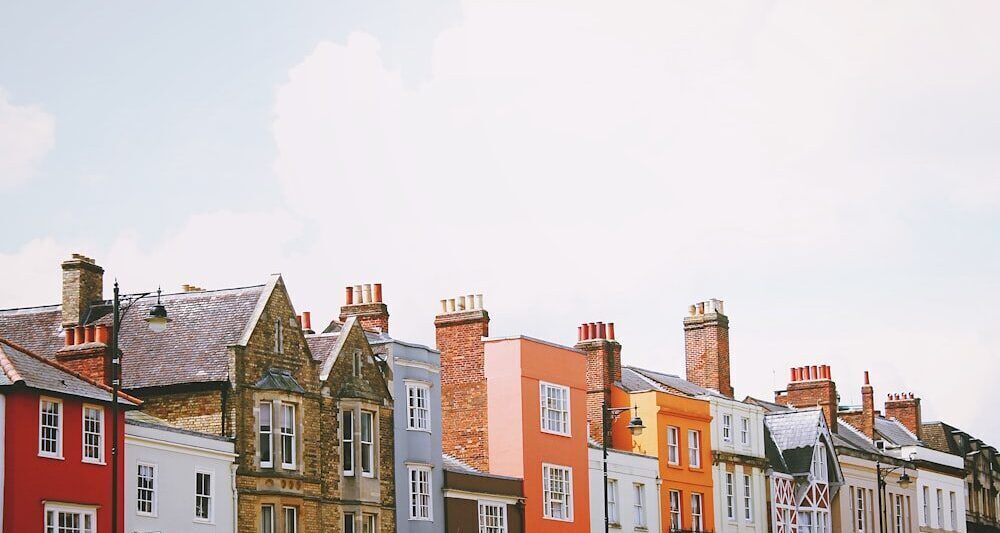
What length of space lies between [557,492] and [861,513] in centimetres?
2756

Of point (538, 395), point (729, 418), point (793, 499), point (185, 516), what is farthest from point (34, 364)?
point (793, 499)

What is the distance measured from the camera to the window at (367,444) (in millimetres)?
58750

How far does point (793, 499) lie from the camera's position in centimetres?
8319

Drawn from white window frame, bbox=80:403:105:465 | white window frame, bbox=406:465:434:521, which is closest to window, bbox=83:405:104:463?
white window frame, bbox=80:403:105:465

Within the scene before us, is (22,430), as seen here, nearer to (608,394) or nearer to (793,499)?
(608,394)

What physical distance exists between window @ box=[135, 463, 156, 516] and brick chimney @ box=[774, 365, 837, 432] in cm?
4878

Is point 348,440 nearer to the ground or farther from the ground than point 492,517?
farther from the ground

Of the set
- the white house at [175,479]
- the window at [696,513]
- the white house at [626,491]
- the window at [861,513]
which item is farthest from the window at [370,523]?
the window at [861,513]

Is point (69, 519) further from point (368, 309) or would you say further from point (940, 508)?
point (940, 508)

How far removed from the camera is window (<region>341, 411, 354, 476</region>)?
2292 inches

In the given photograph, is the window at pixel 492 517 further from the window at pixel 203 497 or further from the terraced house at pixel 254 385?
the window at pixel 203 497

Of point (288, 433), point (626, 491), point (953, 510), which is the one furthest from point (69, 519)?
point (953, 510)

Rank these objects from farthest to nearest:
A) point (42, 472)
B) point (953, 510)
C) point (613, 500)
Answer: point (953, 510) → point (613, 500) → point (42, 472)

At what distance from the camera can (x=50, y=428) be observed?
46500 millimetres
